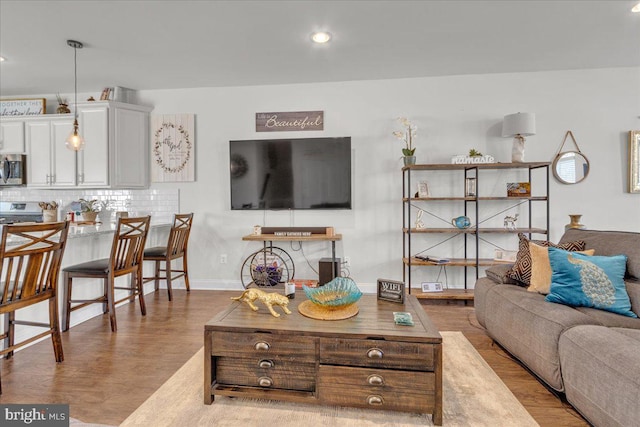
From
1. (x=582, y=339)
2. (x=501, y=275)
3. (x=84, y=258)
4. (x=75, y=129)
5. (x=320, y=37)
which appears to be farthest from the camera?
(x=75, y=129)

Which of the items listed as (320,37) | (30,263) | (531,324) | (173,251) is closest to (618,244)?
(531,324)

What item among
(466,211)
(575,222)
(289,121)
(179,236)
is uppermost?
(289,121)

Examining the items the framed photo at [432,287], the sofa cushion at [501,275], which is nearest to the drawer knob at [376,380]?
the sofa cushion at [501,275]

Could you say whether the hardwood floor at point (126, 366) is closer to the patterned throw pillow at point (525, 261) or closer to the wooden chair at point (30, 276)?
the wooden chair at point (30, 276)

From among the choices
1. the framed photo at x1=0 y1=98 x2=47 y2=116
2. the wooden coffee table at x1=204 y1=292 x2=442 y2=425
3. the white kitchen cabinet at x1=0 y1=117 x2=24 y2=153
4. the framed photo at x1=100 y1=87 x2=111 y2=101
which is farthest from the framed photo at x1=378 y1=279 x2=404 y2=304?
the framed photo at x1=0 y1=98 x2=47 y2=116

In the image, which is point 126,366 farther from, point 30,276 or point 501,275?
point 501,275

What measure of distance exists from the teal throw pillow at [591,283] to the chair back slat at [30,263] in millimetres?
3108

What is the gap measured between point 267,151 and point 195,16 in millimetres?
1751

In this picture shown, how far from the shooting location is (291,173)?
14.0 feet

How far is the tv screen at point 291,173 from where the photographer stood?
13.9 feet

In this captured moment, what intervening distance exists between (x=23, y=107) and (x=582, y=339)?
6.27 metres

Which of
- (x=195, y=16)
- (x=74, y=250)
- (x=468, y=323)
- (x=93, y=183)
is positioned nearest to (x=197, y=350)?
(x=74, y=250)

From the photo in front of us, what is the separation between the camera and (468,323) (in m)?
3.15

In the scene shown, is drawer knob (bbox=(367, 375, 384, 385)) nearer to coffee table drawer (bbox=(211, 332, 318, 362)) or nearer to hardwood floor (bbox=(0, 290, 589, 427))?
coffee table drawer (bbox=(211, 332, 318, 362))
